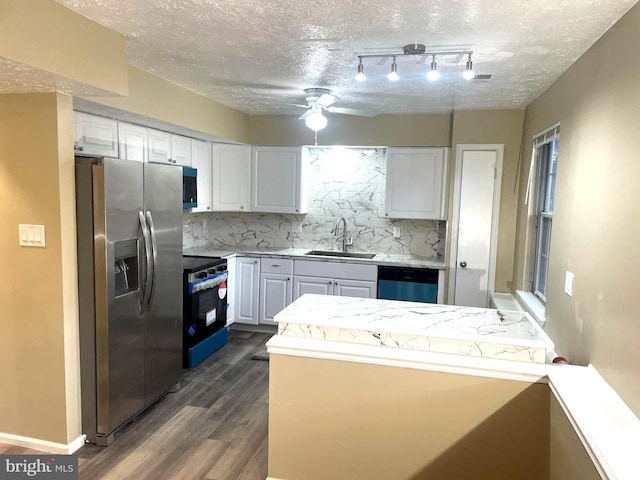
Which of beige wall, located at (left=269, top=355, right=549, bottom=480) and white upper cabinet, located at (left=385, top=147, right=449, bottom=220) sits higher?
white upper cabinet, located at (left=385, top=147, right=449, bottom=220)

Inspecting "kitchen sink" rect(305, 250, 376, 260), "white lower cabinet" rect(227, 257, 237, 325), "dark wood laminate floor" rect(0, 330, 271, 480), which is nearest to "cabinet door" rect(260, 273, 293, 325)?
"white lower cabinet" rect(227, 257, 237, 325)

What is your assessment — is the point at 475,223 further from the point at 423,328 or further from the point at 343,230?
the point at 423,328

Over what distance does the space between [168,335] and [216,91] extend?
203 cm

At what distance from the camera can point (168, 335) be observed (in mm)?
3471

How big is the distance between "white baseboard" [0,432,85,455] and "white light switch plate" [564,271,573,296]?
117 inches

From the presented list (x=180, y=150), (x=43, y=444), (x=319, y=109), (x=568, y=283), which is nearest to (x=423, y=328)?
(x=568, y=283)

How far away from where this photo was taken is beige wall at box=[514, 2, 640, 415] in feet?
5.89

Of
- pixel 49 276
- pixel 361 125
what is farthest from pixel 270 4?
pixel 361 125

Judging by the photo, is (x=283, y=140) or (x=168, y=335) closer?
(x=168, y=335)

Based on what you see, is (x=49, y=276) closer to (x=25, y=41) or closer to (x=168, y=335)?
(x=168, y=335)

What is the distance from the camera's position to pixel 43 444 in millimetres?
2809

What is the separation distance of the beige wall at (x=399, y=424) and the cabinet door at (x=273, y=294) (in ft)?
8.91

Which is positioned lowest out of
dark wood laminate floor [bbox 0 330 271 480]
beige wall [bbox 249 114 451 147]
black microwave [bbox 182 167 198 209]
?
dark wood laminate floor [bbox 0 330 271 480]

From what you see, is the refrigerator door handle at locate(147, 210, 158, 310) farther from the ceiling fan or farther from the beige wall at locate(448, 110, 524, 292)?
the beige wall at locate(448, 110, 524, 292)
